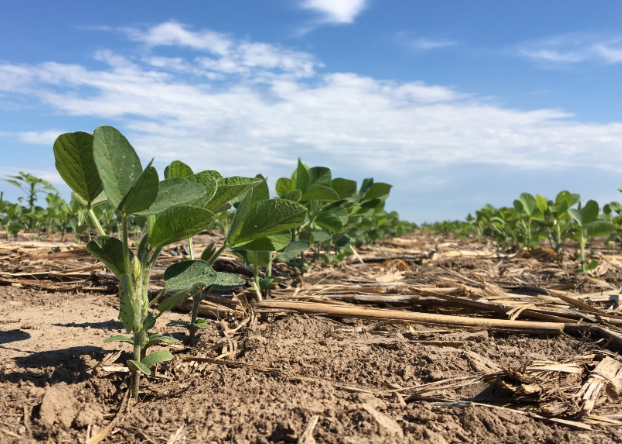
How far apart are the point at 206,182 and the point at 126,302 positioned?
18.0 inches

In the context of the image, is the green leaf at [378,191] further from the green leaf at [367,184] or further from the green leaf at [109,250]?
the green leaf at [109,250]

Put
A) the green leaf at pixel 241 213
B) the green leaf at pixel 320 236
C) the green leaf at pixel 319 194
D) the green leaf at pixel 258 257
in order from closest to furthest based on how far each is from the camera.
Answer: the green leaf at pixel 241 213 < the green leaf at pixel 258 257 < the green leaf at pixel 319 194 < the green leaf at pixel 320 236

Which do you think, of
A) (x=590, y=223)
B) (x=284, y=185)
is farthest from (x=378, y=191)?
(x=590, y=223)

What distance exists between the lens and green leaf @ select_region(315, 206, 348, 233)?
330 centimetres

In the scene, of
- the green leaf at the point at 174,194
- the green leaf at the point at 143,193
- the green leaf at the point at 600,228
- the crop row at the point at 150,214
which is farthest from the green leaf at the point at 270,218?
the green leaf at the point at 600,228

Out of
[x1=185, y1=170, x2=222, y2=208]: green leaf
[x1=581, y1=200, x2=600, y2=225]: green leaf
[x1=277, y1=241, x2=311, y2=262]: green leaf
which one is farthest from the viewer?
[x1=581, y1=200, x2=600, y2=225]: green leaf

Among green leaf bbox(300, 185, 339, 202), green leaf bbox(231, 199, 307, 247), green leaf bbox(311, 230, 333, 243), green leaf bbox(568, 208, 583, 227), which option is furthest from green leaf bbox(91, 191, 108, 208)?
green leaf bbox(568, 208, 583, 227)

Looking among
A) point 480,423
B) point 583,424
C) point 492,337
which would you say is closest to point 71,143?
point 480,423

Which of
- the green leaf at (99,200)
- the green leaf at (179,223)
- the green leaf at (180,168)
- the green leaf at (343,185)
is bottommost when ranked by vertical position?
the green leaf at (179,223)

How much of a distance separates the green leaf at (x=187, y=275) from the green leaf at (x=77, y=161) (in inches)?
13.8

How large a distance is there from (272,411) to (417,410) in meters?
0.46

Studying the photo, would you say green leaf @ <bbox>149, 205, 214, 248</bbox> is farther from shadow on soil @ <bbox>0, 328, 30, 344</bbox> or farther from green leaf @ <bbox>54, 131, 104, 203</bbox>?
shadow on soil @ <bbox>0, 328, 30, 344</bbox>

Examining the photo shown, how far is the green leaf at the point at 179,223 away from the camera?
1.32 meters

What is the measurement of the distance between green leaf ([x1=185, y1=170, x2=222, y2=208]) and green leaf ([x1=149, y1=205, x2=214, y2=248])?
0.13 meters
